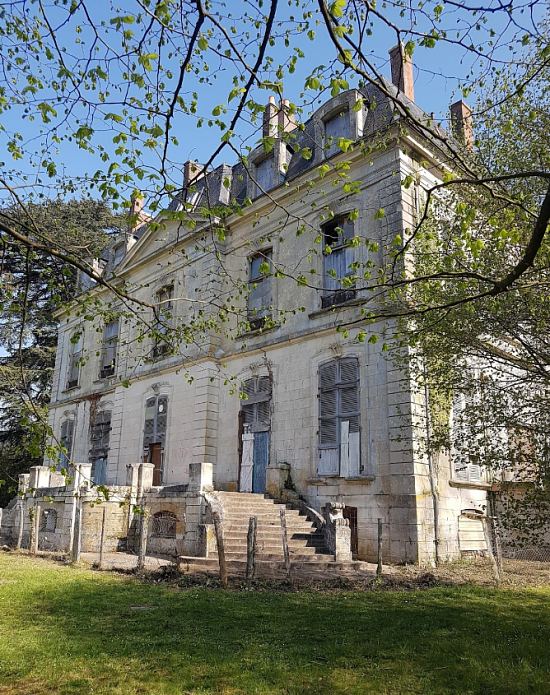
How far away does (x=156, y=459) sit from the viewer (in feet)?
63.4

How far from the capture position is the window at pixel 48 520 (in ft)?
54.3

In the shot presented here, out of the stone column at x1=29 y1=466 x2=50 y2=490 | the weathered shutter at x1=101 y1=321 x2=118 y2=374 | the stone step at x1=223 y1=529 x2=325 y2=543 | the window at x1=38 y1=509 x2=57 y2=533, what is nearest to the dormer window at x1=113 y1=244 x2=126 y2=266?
the weathered shutter at x1=101 y1=321 x2=118 y2=374

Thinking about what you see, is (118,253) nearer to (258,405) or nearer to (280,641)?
(258,405)

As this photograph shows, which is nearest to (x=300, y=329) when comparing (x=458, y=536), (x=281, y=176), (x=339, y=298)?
(x=339, y=298)

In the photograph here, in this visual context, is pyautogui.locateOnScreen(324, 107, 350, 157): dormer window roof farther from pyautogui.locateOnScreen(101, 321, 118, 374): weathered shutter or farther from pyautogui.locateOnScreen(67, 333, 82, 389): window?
pyautogui.locateOnScreen(67, 333, 82, 389): window

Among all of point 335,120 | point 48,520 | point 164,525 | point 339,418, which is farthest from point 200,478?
point 335,120

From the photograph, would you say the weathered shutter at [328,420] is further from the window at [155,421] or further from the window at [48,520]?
the window at [48,520]

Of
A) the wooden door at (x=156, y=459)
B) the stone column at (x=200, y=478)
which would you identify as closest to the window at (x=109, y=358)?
the wooden door at (x=156, y=459)

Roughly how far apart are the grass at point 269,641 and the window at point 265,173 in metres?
12.5

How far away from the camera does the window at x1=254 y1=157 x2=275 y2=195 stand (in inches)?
711

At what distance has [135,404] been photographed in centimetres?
2067

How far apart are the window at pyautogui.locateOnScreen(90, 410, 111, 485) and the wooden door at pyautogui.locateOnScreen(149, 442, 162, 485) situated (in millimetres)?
2974

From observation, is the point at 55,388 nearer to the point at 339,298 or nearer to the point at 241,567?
the point at 339,298

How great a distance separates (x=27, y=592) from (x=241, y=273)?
37.5ft
